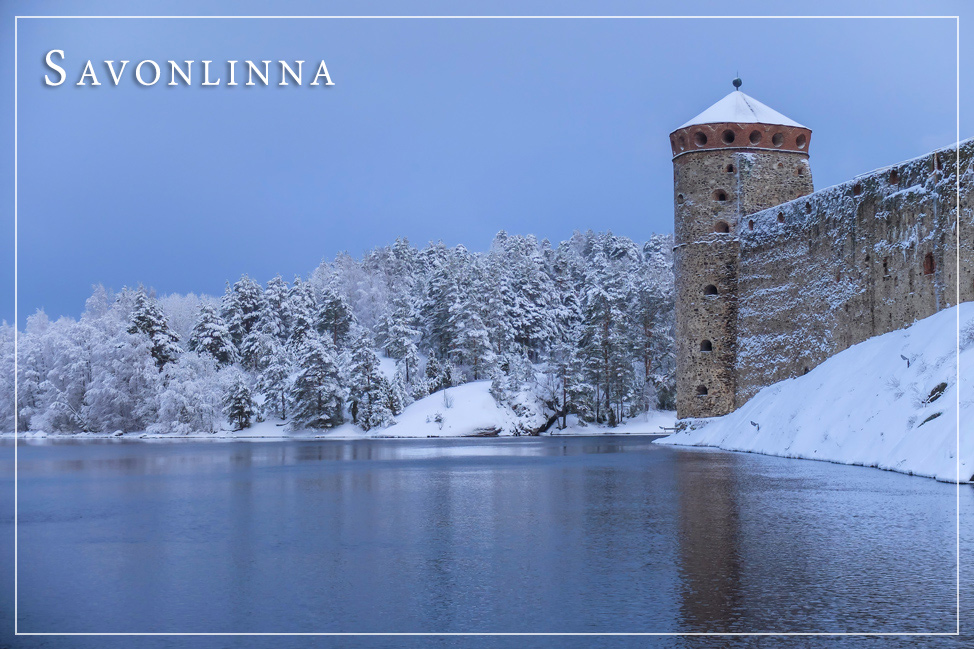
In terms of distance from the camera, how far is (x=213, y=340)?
70.9 meters

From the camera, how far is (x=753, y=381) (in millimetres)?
33031

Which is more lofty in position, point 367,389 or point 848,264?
point 848,264

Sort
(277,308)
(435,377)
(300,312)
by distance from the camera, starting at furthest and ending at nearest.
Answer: (277,308) → (300,312) → (435,377)

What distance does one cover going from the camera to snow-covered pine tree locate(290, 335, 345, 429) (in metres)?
56.2

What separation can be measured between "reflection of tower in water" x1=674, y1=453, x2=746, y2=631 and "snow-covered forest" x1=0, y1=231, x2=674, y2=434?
130ft

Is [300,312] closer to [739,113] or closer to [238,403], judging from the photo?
[238,403]

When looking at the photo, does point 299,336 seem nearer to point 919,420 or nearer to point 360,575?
point 919,420

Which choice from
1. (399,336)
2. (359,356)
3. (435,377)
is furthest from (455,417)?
(399,336)

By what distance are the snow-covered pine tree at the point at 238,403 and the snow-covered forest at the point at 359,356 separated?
9 cm

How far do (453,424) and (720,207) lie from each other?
22.9 meters

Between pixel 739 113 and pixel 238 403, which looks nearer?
pixel 739 113

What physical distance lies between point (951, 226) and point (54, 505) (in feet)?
67.3

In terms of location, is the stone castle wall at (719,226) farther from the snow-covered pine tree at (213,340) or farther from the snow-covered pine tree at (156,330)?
the snow-covered pine tree at (213,340)

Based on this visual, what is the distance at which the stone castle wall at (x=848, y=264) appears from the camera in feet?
77.8
